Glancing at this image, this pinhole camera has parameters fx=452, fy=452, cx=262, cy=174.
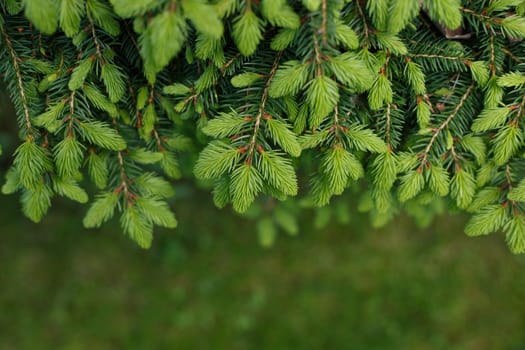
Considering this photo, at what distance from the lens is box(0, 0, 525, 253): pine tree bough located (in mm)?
1394

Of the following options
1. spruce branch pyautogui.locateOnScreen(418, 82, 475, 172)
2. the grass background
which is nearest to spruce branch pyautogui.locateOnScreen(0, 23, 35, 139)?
spruce branch pyautogui.locateOnScreen(418, 82, 475, 172)

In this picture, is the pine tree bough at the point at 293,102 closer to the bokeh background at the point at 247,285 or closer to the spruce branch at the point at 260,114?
the spruce branch at the point at 260,114

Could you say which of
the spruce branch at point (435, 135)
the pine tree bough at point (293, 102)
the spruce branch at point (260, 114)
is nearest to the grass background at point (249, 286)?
the pine tree bough at point (293, 102)

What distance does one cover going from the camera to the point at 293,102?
5.10 ft

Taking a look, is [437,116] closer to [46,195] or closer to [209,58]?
[209,58]

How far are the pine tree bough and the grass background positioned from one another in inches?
75.8

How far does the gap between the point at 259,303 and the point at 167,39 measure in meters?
2.72

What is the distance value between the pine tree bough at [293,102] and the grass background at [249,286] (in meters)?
1.93

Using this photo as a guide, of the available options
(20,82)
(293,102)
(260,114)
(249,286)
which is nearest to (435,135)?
(293,102)

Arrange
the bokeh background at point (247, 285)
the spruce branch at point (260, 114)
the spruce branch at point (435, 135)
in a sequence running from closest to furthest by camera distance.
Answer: the spruce branch at point (260, 114), the spruce branch at point (435, 135), the bokeh background at point (247, 285)

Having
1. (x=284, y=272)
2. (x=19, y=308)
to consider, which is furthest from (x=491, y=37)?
(x=19, y=308)

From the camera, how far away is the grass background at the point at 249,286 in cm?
341

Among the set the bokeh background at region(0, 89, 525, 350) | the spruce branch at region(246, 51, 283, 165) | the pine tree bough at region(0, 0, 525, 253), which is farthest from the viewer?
the bokeh background at region(0, 89, 525, 350)

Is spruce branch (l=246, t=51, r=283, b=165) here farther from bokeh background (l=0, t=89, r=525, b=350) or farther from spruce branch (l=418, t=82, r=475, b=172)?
bokeh background (l=0, t=89, r=525, b=350)
